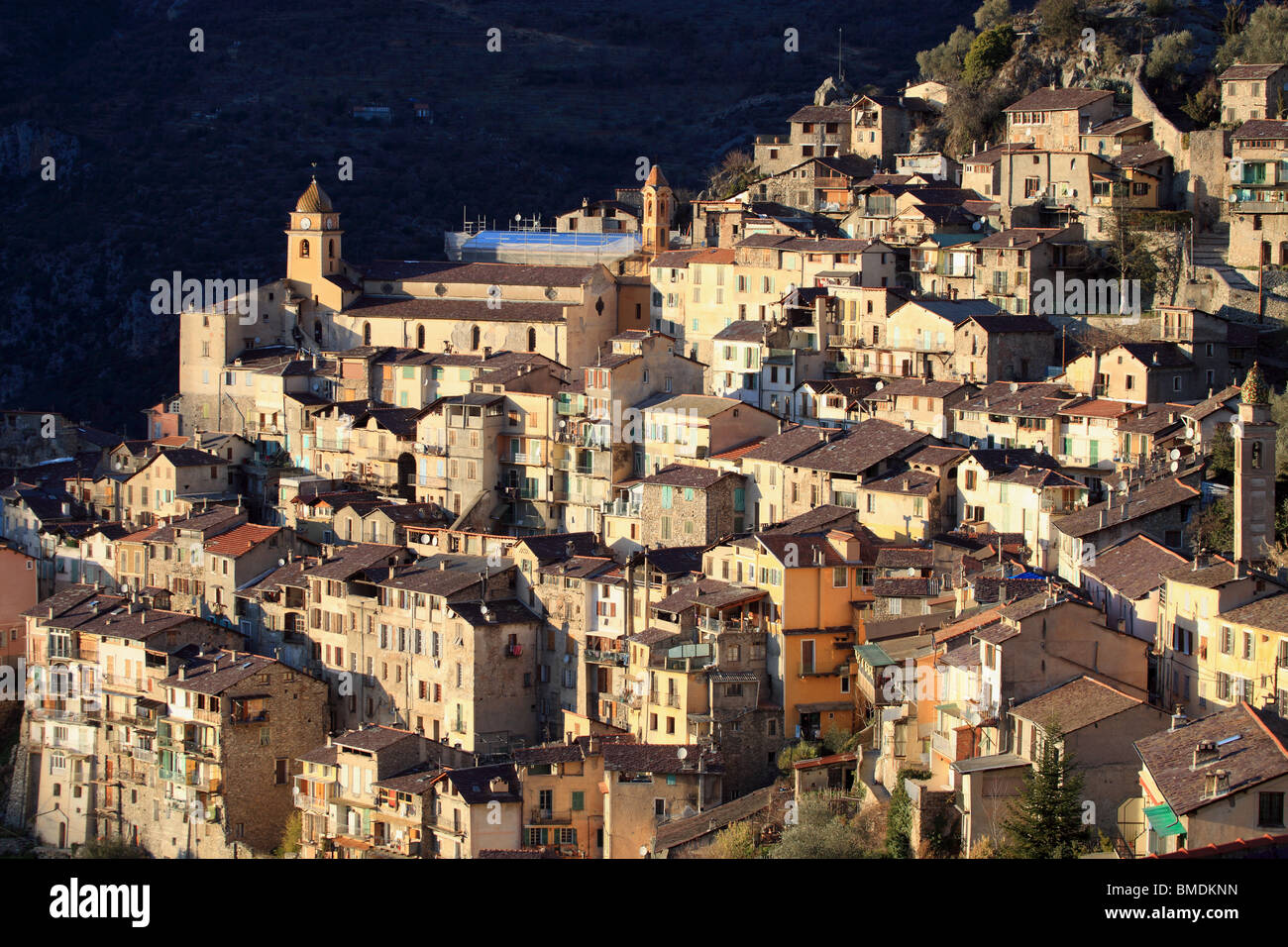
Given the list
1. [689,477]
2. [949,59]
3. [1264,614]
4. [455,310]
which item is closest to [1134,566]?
[1264,614]

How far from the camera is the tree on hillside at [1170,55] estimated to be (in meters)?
57.1

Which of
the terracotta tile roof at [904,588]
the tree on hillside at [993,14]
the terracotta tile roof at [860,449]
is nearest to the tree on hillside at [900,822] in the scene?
the terracotta tile roof at [904,588]

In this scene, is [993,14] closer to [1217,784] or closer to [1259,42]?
[1259,42]

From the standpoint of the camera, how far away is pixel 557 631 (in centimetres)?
4222

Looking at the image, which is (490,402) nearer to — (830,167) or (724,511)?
(724,511)

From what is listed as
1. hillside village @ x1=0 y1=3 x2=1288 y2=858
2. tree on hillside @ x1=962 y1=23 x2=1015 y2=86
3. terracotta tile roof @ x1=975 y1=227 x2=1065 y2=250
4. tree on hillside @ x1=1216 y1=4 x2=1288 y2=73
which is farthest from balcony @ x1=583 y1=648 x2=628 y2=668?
tree on hillside @ x1=962 y1=23 x2=1015 y2=86

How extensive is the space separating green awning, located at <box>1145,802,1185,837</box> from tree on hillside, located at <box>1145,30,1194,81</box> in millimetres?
36113

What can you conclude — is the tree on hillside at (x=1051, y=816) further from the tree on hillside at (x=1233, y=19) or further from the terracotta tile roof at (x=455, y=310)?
the tree on hillside at (x=1233, y=19)

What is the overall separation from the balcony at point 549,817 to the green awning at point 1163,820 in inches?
536

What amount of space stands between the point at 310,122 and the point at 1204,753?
74.7m

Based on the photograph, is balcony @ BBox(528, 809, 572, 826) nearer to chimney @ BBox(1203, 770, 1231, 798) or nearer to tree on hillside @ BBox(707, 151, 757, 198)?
chimney @ BBox(1203, 770, 1231, 798)

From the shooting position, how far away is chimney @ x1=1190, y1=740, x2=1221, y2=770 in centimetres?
2500

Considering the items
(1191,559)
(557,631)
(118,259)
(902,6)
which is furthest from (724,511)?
(902,6)

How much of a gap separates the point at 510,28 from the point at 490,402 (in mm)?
61845
